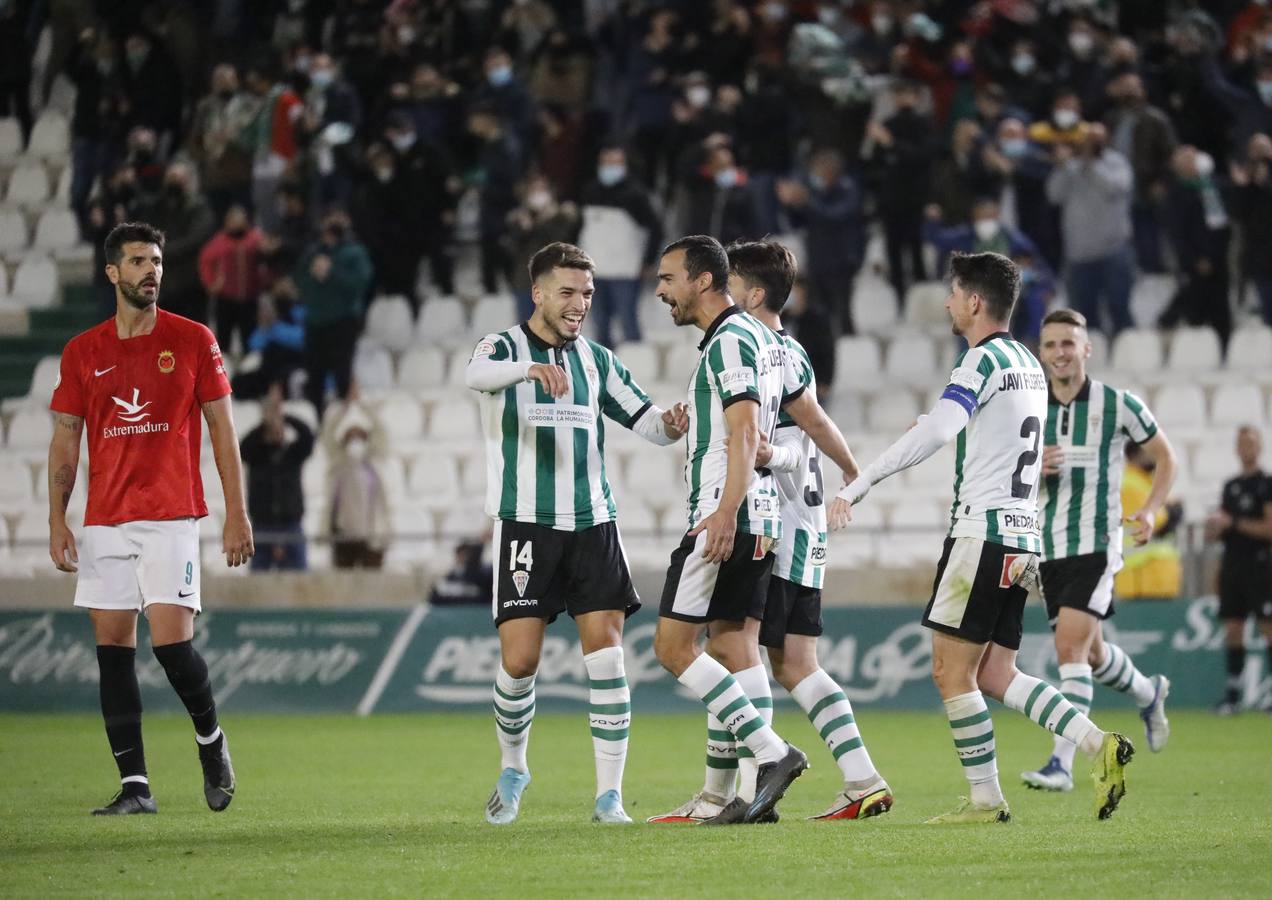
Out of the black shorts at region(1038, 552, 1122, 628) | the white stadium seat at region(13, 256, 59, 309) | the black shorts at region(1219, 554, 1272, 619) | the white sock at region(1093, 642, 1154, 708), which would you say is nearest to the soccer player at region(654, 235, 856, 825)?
the black shorts at region(1038, 552, 1122, 628)

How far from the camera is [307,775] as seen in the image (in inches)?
433

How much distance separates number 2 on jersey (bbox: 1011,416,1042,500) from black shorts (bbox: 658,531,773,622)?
41.4 inches

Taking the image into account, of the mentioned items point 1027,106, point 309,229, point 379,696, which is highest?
point 1027,106

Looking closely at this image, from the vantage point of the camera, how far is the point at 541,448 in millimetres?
8320

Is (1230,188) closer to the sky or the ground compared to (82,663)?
closer to the sky

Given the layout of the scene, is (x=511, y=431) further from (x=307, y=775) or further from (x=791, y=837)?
(x=307, y=775)

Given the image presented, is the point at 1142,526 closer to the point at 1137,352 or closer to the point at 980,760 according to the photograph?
the point at 980,760

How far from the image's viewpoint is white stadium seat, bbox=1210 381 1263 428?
1948 centimetres

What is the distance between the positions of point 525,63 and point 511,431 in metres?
14.8

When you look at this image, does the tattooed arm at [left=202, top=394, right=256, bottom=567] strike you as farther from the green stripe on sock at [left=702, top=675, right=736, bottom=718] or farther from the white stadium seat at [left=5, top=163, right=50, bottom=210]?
the white stadium seat at [left=5, top=163, right=50, bottom=210]

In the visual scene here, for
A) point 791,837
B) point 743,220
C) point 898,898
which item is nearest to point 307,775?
point 791,837

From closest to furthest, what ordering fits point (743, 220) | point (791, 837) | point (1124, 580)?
point (791, 837), point (1124, 580), point (743, 220)

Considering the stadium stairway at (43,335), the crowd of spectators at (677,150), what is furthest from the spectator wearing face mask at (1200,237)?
the stadium stairway at (43,335)

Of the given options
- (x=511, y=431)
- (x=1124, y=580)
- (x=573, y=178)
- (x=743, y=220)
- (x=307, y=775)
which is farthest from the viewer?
(x=573, y=178)
